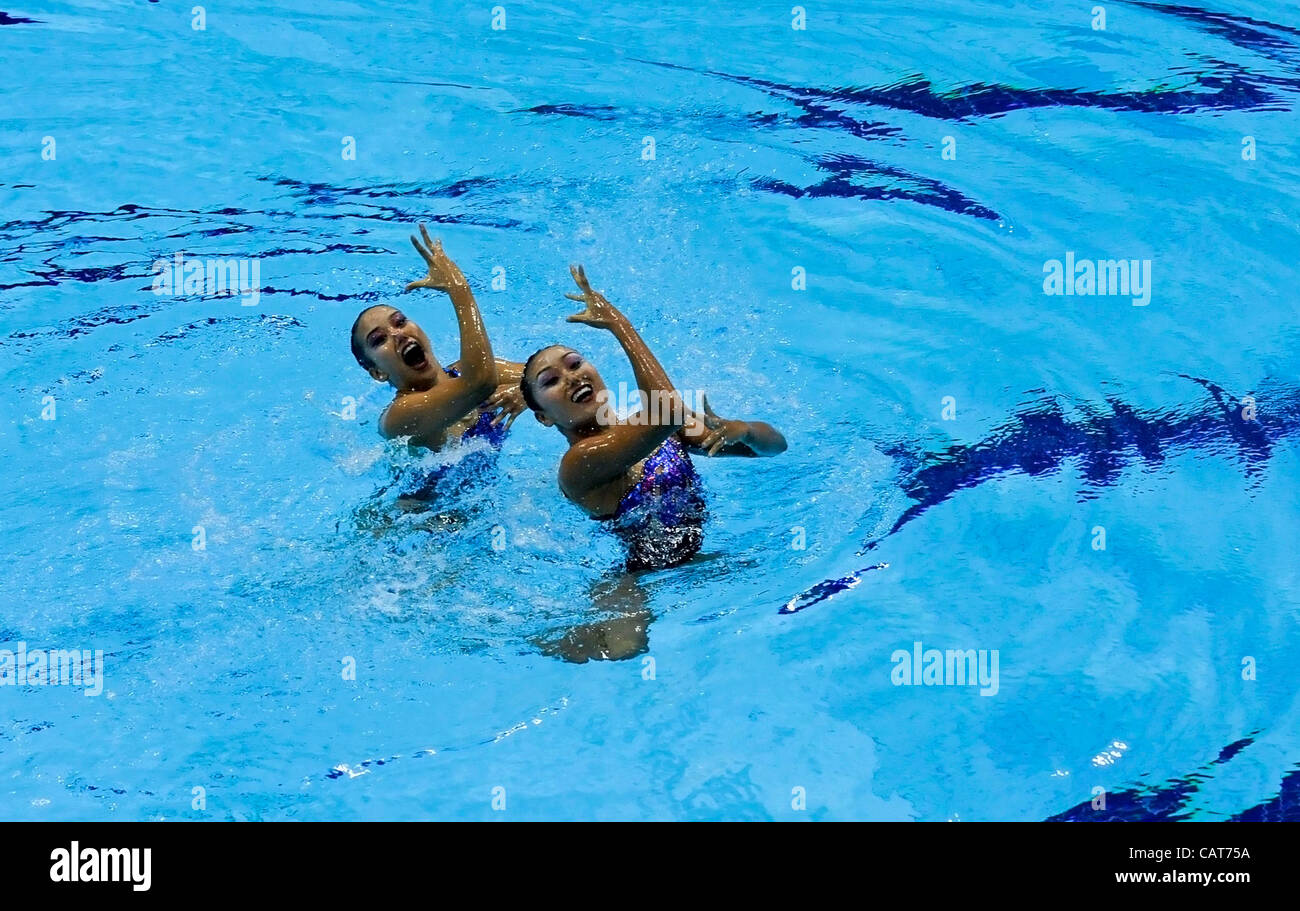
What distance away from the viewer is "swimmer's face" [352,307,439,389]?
4922mm

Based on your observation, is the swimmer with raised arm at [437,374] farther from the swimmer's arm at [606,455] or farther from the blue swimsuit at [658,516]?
the blue swimsuit at [658,516]

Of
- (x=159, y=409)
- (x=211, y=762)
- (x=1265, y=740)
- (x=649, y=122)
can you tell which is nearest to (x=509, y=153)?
(x=649, y=122)

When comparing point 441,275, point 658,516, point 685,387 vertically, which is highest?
point 441,275

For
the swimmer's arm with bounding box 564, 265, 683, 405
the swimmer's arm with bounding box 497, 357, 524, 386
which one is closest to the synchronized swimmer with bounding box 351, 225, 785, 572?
the swimmer's arm with bounding box 564, 265, 683, 405

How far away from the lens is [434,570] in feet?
15.7

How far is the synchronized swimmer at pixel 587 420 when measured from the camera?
4.25 m

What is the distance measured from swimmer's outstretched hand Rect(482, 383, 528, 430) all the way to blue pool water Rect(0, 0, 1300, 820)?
229mm

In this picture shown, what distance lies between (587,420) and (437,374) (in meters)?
0.75

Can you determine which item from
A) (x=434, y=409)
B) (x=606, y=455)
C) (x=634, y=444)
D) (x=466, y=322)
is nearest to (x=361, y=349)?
(x=434, y=409)

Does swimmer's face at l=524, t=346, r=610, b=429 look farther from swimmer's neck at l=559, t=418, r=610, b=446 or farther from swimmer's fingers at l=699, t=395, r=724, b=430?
swimmer's fingers at l=699, t=395, r=724, b=430

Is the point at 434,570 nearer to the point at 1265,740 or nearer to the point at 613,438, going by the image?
the point at 613,438

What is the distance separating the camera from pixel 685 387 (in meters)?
5.92

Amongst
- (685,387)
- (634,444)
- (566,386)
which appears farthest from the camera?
(685,387)

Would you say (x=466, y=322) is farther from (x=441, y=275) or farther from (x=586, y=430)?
(x=586, y=430)
